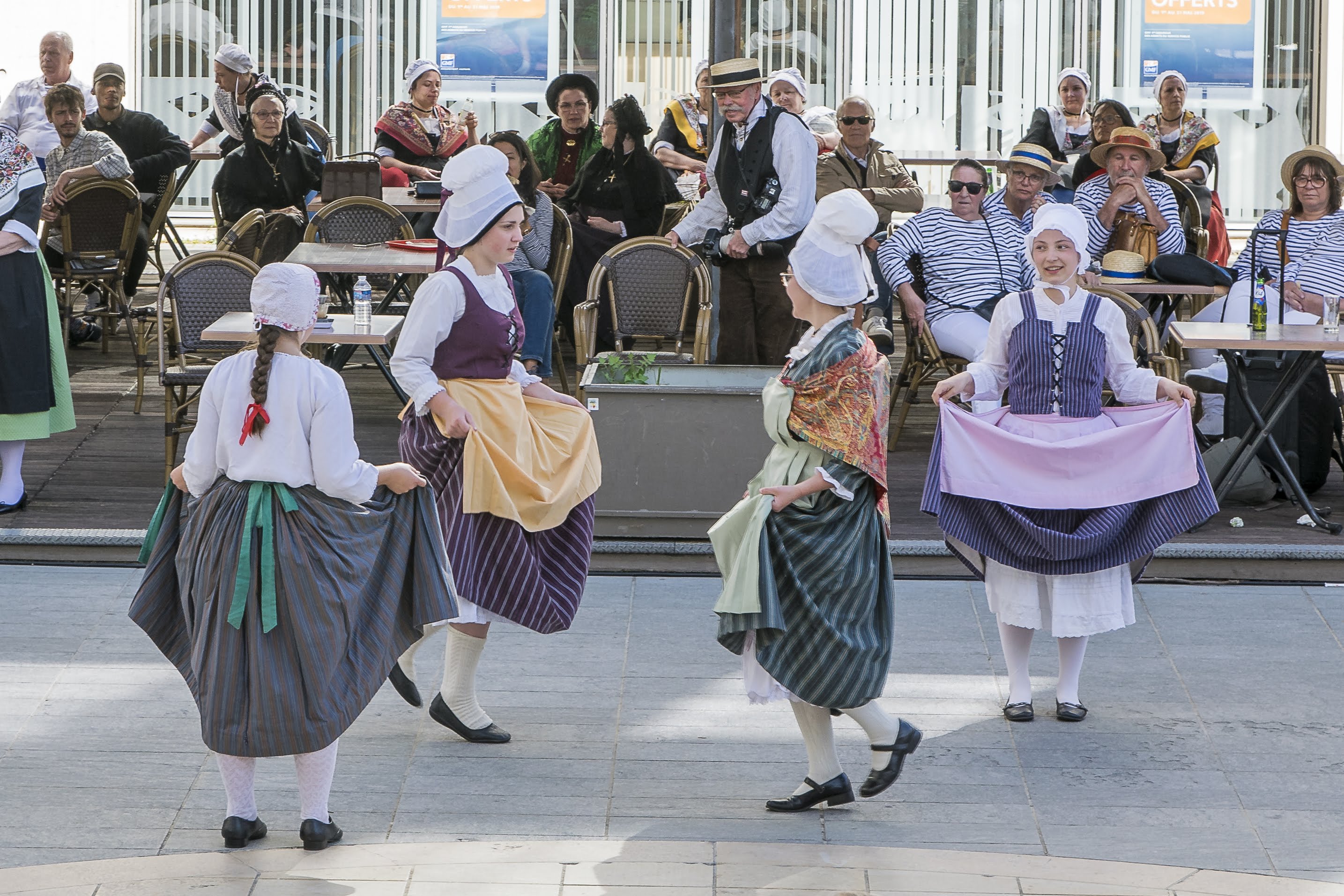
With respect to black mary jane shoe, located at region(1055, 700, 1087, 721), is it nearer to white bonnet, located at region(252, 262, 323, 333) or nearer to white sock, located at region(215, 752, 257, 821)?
white sock, located at region(215, 752, 257, 821)

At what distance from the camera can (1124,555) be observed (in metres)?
4.88

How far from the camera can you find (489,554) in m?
4.62

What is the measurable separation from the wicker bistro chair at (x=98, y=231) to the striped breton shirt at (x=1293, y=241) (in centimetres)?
562

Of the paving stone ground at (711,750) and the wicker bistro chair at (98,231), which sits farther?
the wicker bistro chair at (98,231)

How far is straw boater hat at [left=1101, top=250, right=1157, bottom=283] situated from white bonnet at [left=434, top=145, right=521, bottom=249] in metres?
4.23

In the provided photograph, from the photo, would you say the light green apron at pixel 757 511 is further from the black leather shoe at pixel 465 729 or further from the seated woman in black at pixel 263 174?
the seated woman in black at pixel 263 174

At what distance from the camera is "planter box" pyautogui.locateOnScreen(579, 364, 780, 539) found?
6.48m

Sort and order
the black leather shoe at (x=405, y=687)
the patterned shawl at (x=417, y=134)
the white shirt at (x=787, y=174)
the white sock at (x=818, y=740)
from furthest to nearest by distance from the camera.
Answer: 1. the patterned shawl at (x=417, y=134)
2. the white shirt at (x=787, y=174)
3. the black leather shoe at (x=405, y=687)
4. the white sock at (x=818, y=740)

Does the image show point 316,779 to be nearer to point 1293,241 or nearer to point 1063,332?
point 1063,332

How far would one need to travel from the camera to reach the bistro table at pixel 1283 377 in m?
6.61

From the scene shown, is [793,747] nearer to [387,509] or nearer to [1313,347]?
[387,509]

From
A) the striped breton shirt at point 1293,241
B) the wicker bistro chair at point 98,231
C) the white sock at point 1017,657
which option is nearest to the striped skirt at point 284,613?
the white sock at point 1017,657

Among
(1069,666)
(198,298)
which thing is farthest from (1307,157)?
(198,298)

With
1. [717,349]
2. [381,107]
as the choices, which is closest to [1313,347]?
[717,349]
